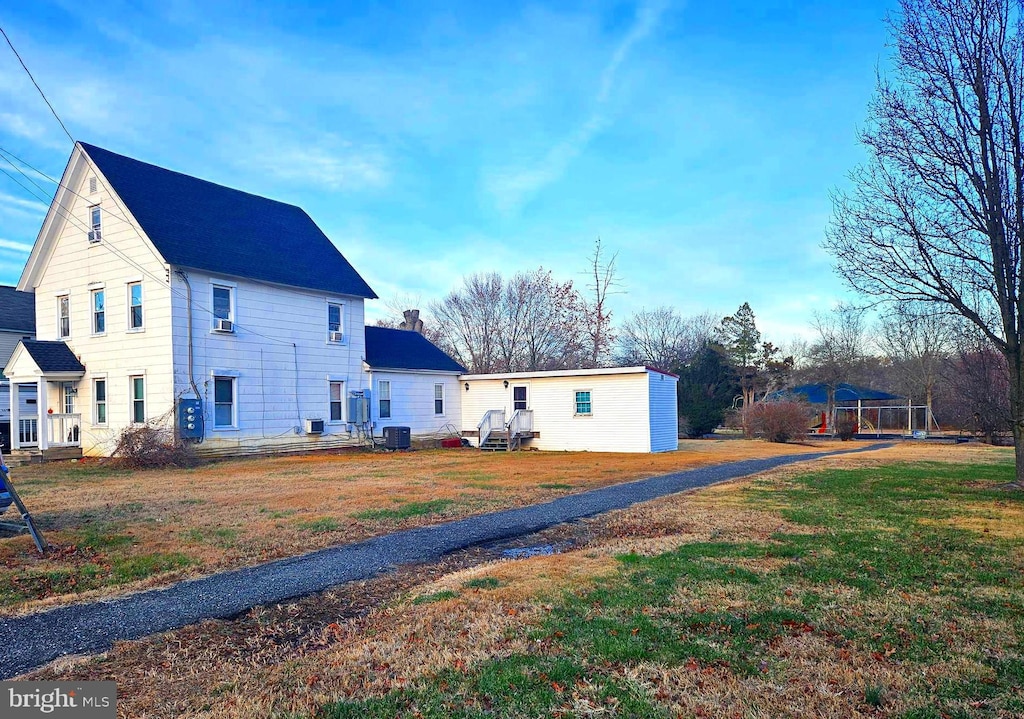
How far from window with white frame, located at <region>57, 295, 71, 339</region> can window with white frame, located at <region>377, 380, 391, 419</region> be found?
10329 millimetres

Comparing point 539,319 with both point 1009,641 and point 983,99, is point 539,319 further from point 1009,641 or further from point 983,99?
point 1009,641

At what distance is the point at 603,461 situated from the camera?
20.2m

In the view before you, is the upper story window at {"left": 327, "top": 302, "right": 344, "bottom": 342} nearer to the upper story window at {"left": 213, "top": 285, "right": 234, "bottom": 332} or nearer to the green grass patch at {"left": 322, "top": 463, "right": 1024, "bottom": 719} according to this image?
the upper story window at {"left": 213, "top": 285, "right": 234, "bottom": 332}

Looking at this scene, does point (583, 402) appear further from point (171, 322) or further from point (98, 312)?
point (98, 312)

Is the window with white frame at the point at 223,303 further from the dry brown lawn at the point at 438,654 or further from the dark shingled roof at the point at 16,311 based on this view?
the dry brown lawn at the point at 438,654

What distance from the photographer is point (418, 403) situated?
27422 millimetres

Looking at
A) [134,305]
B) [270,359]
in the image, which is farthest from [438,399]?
[134,305]

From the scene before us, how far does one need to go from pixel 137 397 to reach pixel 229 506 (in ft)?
38.5

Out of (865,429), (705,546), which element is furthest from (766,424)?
(705,546)

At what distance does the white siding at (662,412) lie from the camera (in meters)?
24.7

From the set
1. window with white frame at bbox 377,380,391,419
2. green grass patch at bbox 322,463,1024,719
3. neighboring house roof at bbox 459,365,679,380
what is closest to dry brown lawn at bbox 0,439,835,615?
green grass patch at bbox 322,463,1024,719

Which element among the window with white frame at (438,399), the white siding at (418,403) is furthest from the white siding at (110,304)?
the window with white frame at (438,399)

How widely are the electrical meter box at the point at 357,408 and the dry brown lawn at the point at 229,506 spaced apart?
4.42 m

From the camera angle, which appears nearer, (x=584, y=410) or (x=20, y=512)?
(x=20, y=512)
